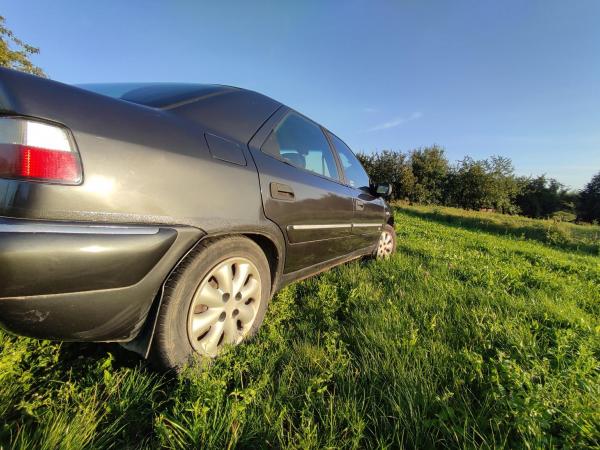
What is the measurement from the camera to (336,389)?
4.33 ft

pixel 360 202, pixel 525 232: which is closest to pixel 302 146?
pixel 360 202

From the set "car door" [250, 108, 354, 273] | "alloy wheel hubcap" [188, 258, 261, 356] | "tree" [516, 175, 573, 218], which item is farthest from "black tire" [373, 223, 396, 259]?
"tree" [516, 175, 573, 218]

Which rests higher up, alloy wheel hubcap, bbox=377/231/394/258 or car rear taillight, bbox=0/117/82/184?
car rear taillight, bbox=0/117/82/184

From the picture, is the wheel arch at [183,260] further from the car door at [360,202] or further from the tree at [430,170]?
the tree at [430,170]

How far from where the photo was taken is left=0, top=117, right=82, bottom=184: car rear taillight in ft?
2.94

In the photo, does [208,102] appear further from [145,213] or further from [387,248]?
[387,248]

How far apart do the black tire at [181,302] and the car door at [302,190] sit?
42 centimetres

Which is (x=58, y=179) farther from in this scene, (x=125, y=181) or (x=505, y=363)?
(x=505, y=363)

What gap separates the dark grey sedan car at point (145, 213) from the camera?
900 millimetres

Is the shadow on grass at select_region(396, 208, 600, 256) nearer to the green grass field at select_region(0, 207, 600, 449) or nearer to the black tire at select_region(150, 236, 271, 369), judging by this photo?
the green grass field at select_region(0, 207, 600, 449)

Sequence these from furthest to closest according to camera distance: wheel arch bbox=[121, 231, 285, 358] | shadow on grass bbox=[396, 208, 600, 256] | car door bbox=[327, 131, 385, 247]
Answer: shadow on grass bbox=[396, 208, 600, 256] < car door bbox=[327, 131, 385, 247] < wheel arch bbox=[121, 231, 285, 358]

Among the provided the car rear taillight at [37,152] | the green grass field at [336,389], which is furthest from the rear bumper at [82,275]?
the green grass field at [336,389]

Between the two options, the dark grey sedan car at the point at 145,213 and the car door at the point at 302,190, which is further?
the car door at the point at 302,190

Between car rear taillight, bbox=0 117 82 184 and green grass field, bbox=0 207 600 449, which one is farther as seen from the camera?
green grass field, bbox=0 207 600 449
